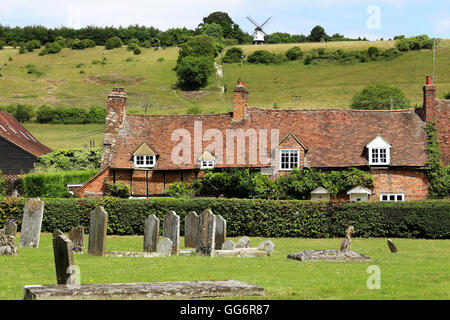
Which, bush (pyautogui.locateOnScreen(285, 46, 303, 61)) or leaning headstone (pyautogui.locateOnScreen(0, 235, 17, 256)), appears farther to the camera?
bush (pyautogui.locateOnScreen(285, 46, 303, 61))

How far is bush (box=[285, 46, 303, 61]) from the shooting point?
161 metres

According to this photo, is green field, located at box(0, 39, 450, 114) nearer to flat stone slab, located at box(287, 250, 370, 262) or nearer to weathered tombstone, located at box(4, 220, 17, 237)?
weathered tombstone, located at box(4, 220, 17, 237)

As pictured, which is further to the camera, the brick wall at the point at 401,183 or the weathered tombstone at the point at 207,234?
the brick wall at the point at 401,183

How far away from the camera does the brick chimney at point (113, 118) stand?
5172 cm

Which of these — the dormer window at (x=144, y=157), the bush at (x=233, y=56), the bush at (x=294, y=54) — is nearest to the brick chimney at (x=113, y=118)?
the dormer window at (x=144, y=157)

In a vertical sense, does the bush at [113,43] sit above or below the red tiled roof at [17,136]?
above

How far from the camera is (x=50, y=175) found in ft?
187

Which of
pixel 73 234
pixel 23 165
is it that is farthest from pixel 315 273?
pixel 23 165

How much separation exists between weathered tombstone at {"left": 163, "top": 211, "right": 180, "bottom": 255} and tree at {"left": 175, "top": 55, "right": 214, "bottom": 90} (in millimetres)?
119524

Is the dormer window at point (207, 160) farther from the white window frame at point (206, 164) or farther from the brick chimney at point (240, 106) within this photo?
the brick chimney at point (240, 106)

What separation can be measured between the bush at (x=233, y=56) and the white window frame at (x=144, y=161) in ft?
366

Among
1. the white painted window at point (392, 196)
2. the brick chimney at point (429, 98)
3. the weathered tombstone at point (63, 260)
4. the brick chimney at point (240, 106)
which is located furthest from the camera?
the brick chimney at point (240, 106)

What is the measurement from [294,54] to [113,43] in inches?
2199

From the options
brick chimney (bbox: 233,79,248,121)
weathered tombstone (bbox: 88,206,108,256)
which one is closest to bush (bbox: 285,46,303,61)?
brick chimney (bbox: 233,79,248,121)
